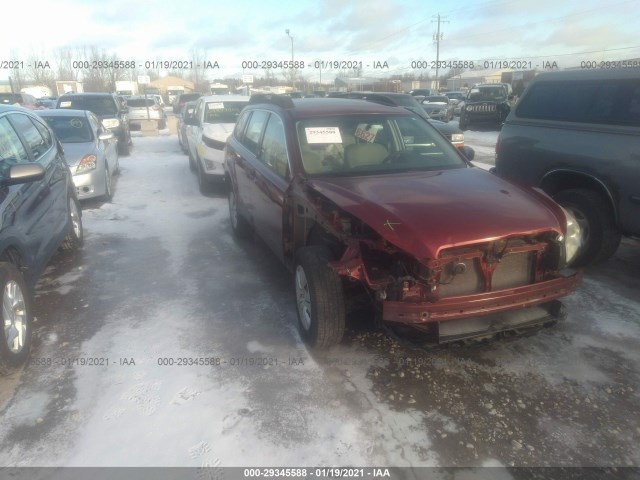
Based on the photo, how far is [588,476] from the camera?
2477 mm

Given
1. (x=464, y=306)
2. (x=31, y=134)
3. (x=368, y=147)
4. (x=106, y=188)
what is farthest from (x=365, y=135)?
(x=106, y=188)

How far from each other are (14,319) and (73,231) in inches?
94.8

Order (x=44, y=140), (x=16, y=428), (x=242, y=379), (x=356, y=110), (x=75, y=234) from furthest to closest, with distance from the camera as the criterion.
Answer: (x=75, y=234), (x=44, y=140), (x=356, y=110), (x=242, y=379), (x=16, y=428)

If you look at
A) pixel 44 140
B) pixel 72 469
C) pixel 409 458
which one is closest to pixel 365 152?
pixel 409 458

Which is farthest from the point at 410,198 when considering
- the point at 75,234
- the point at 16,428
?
the point at 75,234

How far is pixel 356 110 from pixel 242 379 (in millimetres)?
2646

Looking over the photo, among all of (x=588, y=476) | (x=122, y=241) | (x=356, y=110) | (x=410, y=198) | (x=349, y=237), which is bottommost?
(x=588, y=476)

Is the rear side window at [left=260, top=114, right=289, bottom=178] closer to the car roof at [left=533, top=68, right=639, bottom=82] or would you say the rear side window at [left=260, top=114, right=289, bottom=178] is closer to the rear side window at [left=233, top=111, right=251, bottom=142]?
the rear side window at [left=233, top=111, right=251, bottom=142]

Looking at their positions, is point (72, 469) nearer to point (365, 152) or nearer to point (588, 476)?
point (588, 476)

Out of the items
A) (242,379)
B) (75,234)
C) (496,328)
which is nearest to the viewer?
(496,328)

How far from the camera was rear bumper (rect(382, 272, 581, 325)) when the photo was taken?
9.43 feet

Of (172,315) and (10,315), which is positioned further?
(172,315)

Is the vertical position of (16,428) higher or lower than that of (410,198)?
lower

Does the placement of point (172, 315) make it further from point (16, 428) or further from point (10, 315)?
point (16, 428)
